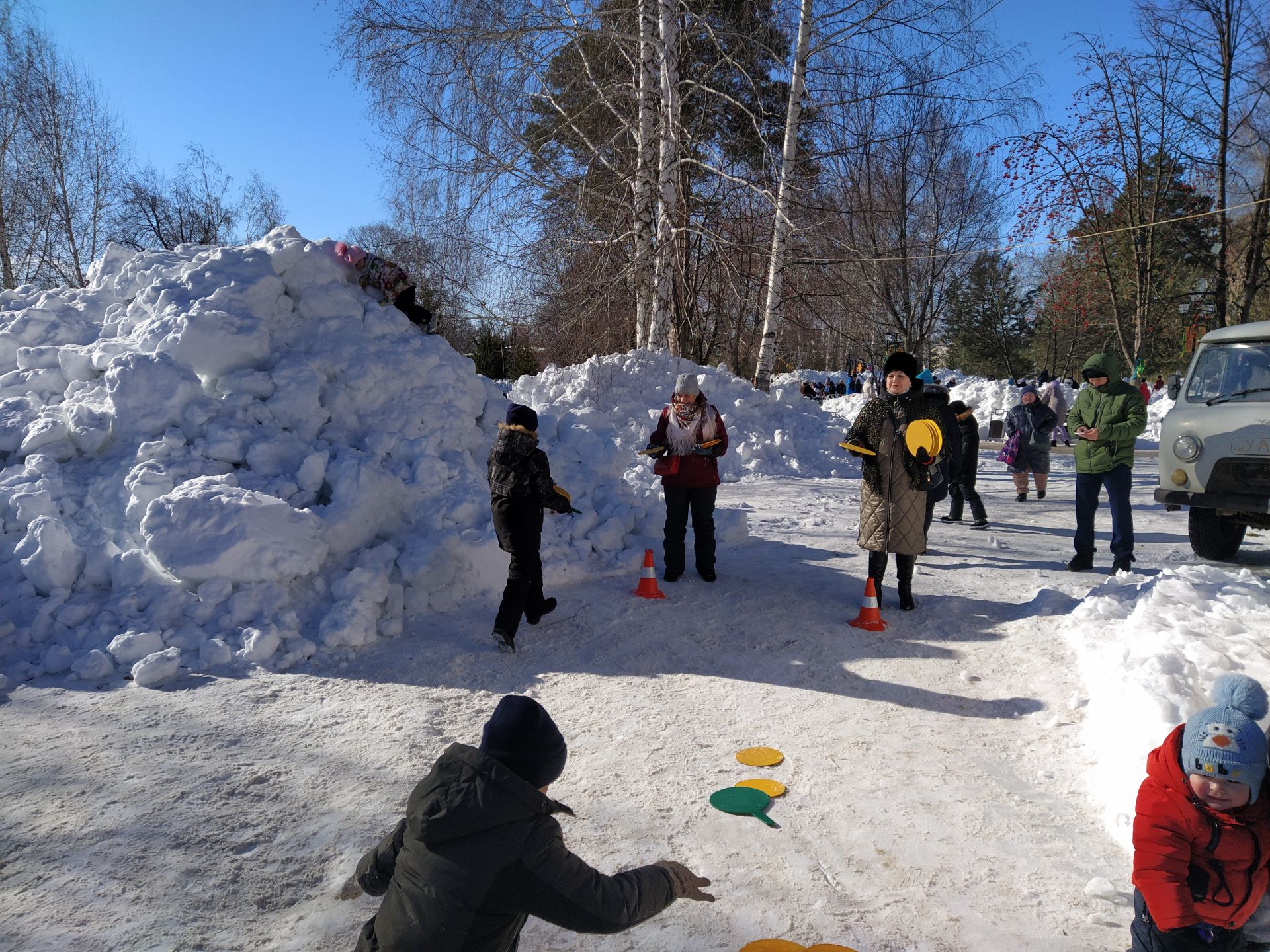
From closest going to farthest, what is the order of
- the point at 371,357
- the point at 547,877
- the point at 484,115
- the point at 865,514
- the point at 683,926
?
the point at 547,877, the point at 683,926, the point at 865,514, the point at 371,357, the point at 484,115

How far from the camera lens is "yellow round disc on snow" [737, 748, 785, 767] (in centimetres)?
369

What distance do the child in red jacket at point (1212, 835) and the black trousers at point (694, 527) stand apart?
451 cm

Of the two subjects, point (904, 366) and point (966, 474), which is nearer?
point (904, 366)

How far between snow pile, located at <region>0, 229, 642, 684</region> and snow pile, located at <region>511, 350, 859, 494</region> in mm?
5236

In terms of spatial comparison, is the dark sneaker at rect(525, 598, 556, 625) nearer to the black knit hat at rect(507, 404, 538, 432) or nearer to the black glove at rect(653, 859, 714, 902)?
the black knit hat at rect(507, 404, 538, 432)

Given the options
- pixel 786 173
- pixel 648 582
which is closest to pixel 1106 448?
pixel 648 582

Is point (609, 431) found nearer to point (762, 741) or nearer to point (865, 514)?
point (865, 514)

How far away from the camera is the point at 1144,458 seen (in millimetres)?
17016

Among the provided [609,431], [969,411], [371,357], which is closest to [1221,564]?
[969,411]

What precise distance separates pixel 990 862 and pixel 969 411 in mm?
7138

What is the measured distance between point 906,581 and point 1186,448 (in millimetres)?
3485

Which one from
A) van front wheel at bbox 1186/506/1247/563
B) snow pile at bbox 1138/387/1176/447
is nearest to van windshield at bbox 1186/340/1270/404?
van front wheel at bbox 1186/506/1247/563

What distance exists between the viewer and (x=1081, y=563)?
688cm

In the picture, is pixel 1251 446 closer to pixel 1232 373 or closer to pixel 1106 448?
pixel 1232 373
